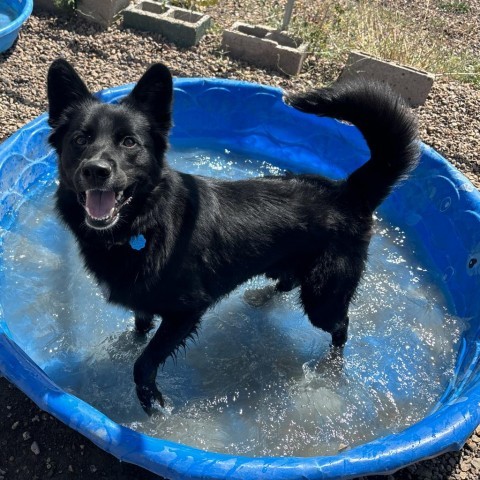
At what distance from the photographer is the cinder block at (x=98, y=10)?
584cm

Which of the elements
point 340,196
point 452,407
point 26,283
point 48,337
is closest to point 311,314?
point 340,196

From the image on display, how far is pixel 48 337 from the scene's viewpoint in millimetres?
3346

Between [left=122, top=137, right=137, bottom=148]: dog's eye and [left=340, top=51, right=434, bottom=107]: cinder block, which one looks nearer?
[left=122, top=137, right=137, bottom=148]: dog's eye

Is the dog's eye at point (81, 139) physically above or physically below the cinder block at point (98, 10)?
above

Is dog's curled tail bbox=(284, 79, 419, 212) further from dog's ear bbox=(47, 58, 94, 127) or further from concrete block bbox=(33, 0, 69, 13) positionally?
concrete block bbox=(33, 0, 69, 13)

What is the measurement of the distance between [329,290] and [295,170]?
2.31m

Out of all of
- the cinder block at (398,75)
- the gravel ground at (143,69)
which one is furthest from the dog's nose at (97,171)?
the cinder block at (398,75)

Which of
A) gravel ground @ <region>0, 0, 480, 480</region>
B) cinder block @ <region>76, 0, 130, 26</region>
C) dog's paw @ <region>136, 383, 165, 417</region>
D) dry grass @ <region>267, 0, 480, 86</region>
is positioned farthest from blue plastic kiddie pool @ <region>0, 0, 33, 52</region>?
dog's paw @ <region>136, 383, 165, 417</region>

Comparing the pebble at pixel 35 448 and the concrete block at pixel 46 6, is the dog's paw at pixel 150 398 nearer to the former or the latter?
the pebble at pixel 35 448

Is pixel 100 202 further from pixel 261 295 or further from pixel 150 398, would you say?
pixel 261 295

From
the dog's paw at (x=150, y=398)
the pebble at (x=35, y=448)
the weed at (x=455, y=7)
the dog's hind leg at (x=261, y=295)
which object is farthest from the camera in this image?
the weed at (x=455, y=7)

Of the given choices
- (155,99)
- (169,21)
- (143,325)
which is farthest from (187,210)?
(169,21)

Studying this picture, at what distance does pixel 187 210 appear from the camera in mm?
2639

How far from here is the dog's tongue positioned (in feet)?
7.63
